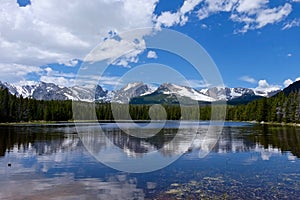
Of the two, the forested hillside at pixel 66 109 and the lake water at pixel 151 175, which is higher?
the forested hillside at pixel 66 109

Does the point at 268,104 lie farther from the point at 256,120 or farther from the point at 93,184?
the point at 93,184

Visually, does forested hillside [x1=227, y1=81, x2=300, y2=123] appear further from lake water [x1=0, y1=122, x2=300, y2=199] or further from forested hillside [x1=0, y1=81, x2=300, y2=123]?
lake water [x1=0, y1=122, x2=300, y2=199]

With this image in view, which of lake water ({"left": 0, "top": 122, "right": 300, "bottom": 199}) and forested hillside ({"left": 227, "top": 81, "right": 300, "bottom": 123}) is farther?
forested hillside ({"left": 227, "top": 81, "right": 300, "bottom": 123})

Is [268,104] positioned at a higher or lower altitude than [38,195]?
higher

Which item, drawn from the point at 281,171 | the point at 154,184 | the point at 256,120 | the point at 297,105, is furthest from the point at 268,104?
the point at 154,184

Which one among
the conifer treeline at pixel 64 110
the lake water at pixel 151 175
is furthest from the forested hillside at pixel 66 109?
the lake water at pixel 151 175

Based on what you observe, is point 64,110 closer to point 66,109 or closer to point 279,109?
point 66,109

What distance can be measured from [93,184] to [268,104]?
144685 mm

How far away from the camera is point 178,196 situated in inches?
805

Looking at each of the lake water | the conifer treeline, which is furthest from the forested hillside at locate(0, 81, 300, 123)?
the lake water

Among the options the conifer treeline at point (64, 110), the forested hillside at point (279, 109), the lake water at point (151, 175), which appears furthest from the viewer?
the conifer treeline at point (64, 110)

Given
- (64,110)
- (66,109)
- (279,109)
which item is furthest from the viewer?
(66,109)

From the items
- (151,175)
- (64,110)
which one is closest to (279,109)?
(64,110)

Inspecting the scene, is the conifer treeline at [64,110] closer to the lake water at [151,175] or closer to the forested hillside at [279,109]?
the forested hillside at [279,109]
